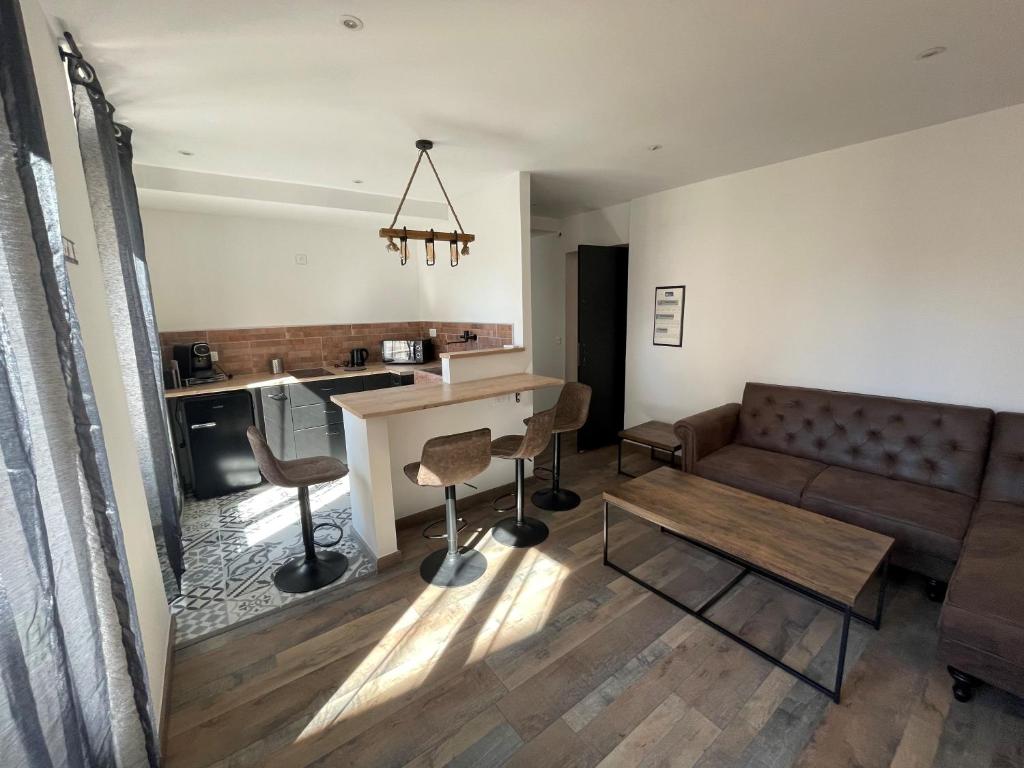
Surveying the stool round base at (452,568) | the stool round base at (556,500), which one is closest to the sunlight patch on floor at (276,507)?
the stool round base at (452,568)

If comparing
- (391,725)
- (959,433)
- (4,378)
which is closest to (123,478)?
(4,378)

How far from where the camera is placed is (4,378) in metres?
0.76

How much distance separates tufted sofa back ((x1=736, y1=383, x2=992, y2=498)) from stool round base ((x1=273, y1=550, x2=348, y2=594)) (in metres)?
3.12

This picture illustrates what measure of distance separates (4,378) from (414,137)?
2.40 meters

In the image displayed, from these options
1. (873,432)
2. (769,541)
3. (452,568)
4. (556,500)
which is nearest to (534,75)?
(769,541)

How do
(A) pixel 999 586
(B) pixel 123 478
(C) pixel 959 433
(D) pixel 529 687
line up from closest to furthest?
(B) pixel 123 478 → (A) pixel 999 586 → (D) pixel 529 687 → (C) pixel 959 433

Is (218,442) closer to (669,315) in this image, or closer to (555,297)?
(555,297)

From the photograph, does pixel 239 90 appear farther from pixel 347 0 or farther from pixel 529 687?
pixel 529 687

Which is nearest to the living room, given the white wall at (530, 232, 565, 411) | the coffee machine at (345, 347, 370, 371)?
the coffee machine at (345, 347, 370, 371)

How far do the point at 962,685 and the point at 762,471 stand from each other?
1.31 m

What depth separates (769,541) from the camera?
6.38 feet

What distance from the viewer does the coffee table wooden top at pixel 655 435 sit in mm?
3533

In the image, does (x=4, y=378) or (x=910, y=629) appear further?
(x=910, y=629)

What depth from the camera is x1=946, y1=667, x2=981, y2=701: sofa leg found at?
64.7 inches
